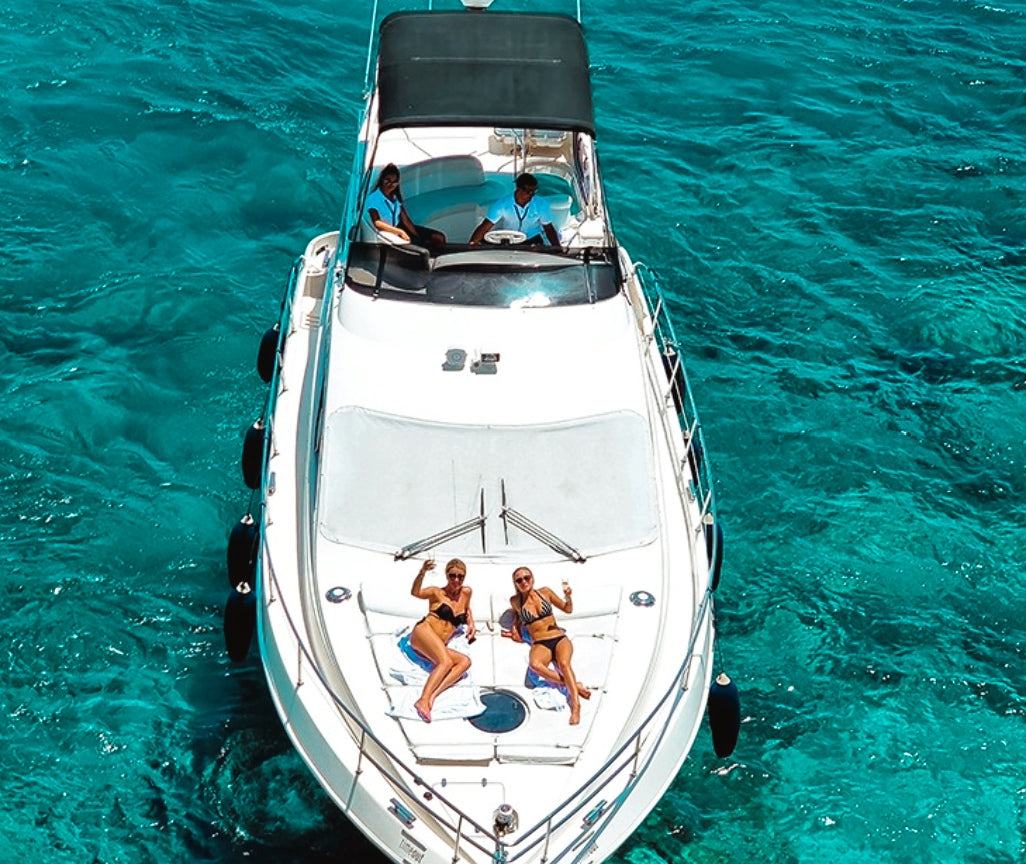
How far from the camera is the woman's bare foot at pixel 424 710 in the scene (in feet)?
29.6

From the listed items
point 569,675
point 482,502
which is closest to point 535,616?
point 569,675

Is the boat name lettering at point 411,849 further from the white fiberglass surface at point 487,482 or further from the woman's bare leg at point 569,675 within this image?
the white fiberglass surface at point 487,482

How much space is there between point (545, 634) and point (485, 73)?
6142mm

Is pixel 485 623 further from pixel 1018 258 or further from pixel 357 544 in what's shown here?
pixel 1018 258

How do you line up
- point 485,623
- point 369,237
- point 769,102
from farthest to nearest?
point 769,102, point 369,237, point 485,623

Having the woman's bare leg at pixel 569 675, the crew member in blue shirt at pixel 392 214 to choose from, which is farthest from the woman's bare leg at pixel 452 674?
the crew member in blue shirt at pixel 392 214

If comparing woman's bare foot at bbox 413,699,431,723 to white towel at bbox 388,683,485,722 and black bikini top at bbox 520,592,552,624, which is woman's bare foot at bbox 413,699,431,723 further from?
black bikini top at bbox 520,592,552,624

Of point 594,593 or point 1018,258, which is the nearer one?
point 594,593

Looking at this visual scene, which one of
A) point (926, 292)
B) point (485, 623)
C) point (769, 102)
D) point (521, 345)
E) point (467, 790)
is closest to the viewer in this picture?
point (467, 790)

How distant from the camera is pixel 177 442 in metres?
14.3

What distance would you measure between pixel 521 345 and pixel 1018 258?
9199 mm

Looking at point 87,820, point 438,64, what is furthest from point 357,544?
→ point 438,64

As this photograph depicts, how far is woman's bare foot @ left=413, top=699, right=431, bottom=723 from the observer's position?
29.6 feet

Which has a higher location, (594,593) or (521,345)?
(521,345)
